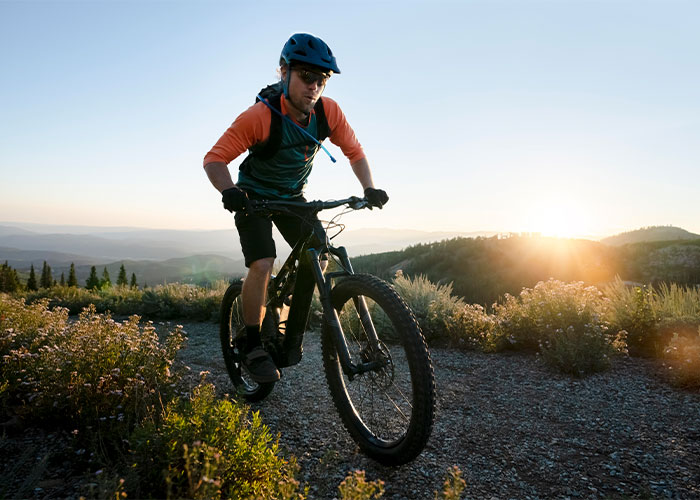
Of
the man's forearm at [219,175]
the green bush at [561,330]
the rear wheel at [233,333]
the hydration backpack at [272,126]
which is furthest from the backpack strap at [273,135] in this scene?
the green bush at [561,330]

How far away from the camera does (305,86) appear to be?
3408 mm

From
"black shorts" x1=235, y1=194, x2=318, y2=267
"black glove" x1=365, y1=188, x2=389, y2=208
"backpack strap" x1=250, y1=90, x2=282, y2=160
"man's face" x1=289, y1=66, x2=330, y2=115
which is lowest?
"black shorts" x1=235, y1=194, x2=318, y2=267

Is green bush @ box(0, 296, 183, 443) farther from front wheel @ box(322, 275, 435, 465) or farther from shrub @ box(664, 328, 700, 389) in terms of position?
shrub @ box(664, 328, 700, 389)

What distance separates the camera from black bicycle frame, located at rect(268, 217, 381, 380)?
2.93 meters

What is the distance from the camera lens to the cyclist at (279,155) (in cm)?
331

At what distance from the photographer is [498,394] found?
14.9ft

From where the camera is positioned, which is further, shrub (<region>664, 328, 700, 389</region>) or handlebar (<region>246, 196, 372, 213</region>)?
shrub (<region>664, 328, 700, 389</region>)

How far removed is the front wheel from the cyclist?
62 cm

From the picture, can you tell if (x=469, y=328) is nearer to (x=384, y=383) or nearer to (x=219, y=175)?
(x=384, y=383)

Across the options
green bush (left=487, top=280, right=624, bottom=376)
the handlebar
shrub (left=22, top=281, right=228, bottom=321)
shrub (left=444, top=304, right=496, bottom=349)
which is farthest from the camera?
shrub (left=22, top=281, right=228, bottom=321)

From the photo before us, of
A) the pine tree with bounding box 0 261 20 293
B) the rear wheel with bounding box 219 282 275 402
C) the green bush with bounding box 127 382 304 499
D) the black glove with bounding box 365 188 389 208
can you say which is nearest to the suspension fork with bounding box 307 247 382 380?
the black glove with bounding box 365 188 389 208

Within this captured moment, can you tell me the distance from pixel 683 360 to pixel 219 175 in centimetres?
503

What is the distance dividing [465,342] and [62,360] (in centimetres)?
508

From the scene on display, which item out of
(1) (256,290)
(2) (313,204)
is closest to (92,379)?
(1) (256,290)
